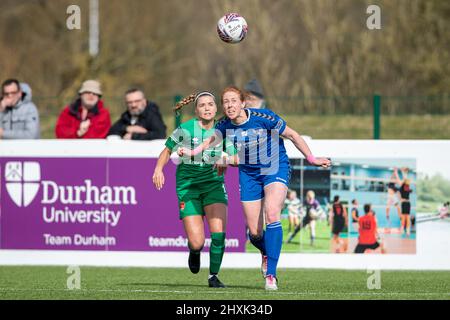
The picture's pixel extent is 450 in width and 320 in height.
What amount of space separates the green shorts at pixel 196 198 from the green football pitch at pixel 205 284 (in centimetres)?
78

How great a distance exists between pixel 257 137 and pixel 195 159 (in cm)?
85

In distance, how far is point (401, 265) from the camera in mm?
14734

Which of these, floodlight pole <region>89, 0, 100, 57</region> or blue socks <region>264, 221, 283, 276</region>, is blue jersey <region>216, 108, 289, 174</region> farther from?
floodlight pole <region>89, 0, 100, 57</region>

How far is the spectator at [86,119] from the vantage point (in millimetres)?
15859

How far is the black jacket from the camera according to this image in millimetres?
15445

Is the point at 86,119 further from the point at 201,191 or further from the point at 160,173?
the point at 160,173


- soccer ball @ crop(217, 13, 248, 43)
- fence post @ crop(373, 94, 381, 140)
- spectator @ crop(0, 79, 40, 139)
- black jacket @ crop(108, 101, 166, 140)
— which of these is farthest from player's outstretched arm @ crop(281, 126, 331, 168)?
spectator @ crop(0, 79, 40, 139)

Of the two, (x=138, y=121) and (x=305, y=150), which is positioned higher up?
(x=138, y=121)

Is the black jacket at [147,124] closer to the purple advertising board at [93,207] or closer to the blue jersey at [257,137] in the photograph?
the purple advertising board at [93,207]

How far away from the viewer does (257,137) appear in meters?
11.3

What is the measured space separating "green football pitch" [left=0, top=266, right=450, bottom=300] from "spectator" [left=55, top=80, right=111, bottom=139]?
80.9 inches

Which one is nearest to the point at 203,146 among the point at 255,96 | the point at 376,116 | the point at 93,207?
the point at 255,96

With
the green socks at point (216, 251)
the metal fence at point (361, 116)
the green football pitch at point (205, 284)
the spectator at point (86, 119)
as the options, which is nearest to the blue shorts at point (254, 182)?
the green socks at point (216, 251)

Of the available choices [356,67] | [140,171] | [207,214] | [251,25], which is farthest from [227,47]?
[207,214]
